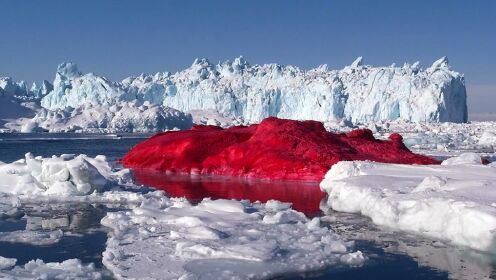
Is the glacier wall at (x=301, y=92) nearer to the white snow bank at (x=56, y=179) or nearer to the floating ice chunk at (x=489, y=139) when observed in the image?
the floating ice chunk at (x=489, y=139)

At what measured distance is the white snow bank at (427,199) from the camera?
8820 millimetres

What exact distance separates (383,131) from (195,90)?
46482 millimetres

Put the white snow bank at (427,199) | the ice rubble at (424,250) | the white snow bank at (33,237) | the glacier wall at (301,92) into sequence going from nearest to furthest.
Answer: the ice rubble at (424,250), the white snow bank at (427,199), the white snow bank at (33,237), the glacier wall at (301,92)

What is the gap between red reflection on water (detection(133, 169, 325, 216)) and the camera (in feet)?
48.4

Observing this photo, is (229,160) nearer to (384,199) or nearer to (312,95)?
(384,199)

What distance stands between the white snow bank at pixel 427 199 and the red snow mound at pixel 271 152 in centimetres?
534

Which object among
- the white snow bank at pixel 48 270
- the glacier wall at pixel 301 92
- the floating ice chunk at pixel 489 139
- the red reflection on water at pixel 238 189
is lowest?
the white snow bank at pixel 48 270

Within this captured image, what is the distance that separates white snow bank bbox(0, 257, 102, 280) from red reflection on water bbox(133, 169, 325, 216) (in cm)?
611

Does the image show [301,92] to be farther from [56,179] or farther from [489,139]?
[56,179]

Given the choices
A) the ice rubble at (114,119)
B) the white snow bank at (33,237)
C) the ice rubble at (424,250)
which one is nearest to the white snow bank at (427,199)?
the ice rubble at (424,250)

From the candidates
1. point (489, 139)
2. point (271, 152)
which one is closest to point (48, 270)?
point (271, 152)

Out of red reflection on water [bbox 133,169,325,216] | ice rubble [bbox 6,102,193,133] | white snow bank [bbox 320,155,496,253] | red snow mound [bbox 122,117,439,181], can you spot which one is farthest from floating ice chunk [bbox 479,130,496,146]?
ice rubble [bbox 6,102,193,133]

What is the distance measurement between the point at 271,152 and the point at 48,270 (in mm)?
15056

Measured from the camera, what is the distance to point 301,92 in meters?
87.4
